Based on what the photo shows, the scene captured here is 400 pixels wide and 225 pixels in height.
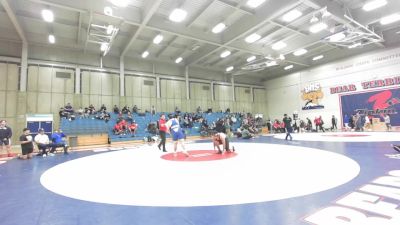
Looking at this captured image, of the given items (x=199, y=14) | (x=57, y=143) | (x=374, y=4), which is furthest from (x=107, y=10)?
(x=374, y=4)

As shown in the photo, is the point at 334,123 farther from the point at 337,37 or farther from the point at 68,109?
the point at 68,109

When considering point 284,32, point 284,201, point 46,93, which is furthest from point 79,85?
point 284,201

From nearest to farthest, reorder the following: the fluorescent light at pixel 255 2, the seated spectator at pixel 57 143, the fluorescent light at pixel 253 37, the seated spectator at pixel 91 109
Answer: the seated spectator at pixel 57 143, the fluorescent light at pixel 255 2, the fluorescent light at pixel 253 37, the seated spectator at pixel 91 109

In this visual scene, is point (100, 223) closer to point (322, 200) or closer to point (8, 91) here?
point (322, 200)

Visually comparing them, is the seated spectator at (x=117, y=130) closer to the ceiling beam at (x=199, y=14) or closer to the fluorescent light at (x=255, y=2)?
the ceiling beam at (x=199, y=14)

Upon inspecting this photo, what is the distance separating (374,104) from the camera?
1961 cm

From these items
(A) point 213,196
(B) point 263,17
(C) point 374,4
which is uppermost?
(C) point 374,4

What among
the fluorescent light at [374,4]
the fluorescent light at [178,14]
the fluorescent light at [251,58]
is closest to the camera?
the fluorescent light at [178,14]

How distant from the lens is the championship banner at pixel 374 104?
18531mm

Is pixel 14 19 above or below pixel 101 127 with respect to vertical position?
above

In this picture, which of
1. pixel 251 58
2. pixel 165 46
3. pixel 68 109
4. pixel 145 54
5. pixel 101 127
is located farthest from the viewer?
pixel 251 58

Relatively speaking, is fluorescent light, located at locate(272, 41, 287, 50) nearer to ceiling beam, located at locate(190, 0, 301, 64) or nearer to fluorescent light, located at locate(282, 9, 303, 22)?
fluorescent light, located at locate(282, 9, 303, 22)

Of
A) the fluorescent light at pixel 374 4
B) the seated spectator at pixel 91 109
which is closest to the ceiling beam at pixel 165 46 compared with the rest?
the seated spectator at pixel 91 109

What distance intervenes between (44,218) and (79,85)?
1792cm
